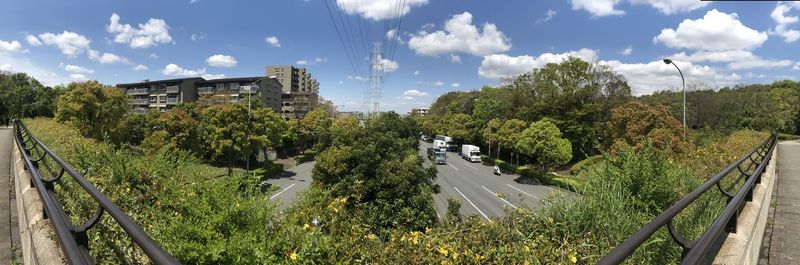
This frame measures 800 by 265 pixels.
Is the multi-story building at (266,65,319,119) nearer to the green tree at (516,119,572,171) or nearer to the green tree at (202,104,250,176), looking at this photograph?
the green tree at (202,104,250,176)

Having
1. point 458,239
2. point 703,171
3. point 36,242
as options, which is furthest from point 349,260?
point 703,171

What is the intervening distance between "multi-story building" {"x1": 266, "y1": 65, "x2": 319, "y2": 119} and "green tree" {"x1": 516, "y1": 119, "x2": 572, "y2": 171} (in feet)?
193

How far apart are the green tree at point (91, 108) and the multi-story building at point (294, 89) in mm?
57821

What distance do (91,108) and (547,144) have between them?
108 feet

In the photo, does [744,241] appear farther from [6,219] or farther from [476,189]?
[476,189]

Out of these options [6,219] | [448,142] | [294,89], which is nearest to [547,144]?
[448,142]

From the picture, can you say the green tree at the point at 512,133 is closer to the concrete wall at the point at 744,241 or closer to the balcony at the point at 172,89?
the concrete wall at the point at 744,241

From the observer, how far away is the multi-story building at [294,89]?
9269 cm

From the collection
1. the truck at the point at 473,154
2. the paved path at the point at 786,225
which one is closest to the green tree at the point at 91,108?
the paved path at the point at 786,225

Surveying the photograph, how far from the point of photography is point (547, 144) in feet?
112

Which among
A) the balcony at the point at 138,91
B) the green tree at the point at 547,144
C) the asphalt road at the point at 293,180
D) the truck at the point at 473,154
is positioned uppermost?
the balcony at the point at 138,91

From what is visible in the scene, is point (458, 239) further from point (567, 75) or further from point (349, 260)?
point (567, 75)

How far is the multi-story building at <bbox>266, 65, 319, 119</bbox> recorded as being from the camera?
9269 cm

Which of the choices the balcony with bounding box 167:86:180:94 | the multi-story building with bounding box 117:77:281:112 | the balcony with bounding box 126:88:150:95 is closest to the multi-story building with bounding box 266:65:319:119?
the multi-story building with bounding box 117:77:281:112
